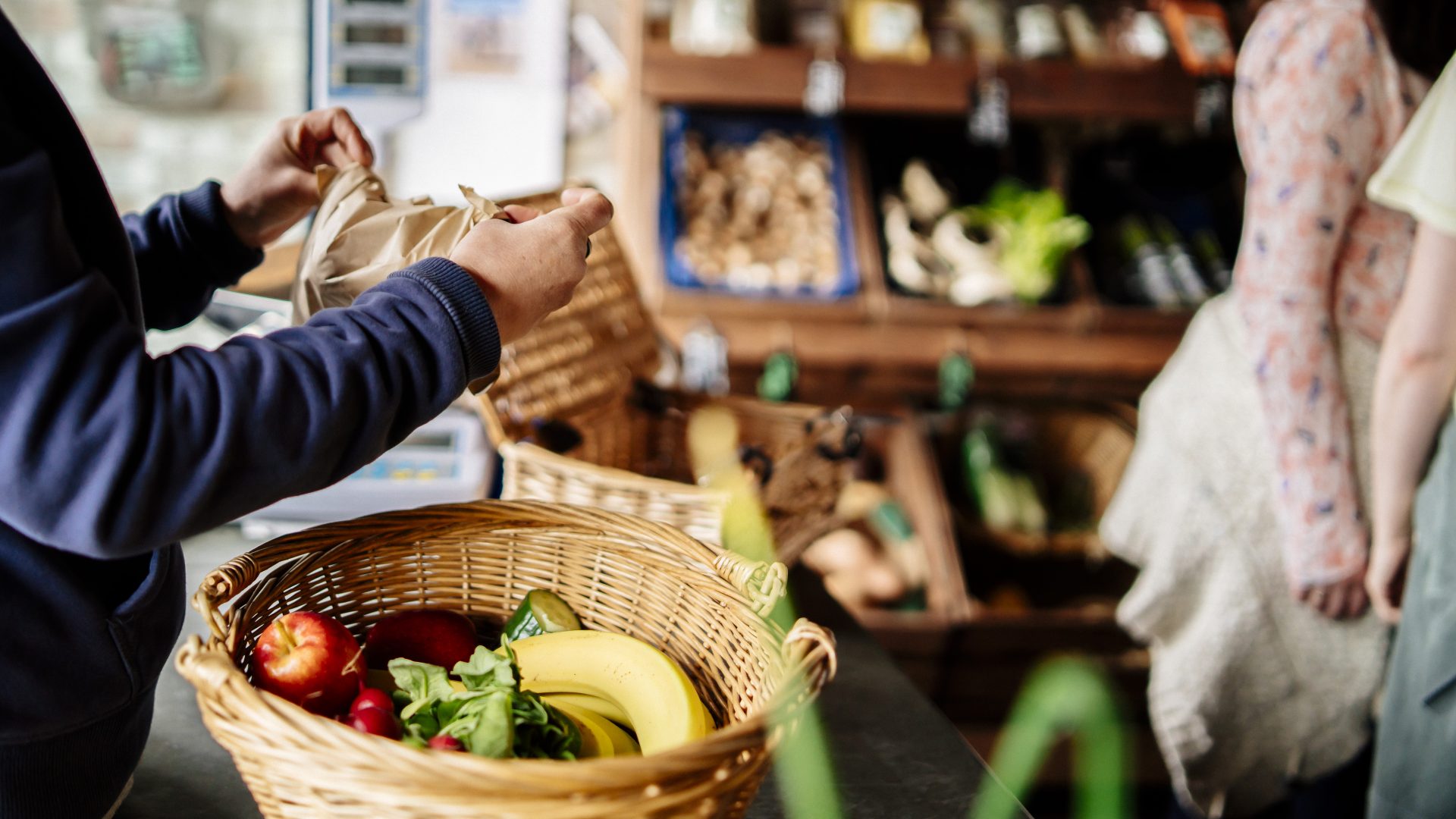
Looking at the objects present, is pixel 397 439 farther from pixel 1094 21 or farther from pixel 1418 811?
pixel 1094 21

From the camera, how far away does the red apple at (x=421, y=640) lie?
0.85 metres

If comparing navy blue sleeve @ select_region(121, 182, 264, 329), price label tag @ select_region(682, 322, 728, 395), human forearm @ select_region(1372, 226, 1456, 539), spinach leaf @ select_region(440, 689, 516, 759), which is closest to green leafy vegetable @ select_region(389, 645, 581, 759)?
spinach leaf @ select_region(440, 689, 516, 759)

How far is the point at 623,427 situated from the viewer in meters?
1.89

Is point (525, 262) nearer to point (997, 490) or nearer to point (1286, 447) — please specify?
point (1286, 447)

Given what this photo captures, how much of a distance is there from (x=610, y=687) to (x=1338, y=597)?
1.14 m

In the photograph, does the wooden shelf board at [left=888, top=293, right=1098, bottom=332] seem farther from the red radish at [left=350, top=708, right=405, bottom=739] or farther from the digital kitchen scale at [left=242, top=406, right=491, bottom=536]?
the red radish at [left=350, top=708, right=405, bottom=739]

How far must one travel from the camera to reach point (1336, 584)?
4.68 feet

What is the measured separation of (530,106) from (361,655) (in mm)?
2293

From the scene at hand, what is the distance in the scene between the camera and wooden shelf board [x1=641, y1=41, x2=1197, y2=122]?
2.50 meters

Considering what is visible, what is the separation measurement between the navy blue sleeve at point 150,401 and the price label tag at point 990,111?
213 centimetres

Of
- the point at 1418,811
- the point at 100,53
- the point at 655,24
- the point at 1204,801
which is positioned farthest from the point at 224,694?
the point at 655,24

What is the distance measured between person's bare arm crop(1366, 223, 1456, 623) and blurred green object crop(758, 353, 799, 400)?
1.28m

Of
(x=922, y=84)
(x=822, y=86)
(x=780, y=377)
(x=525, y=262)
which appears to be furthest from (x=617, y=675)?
(x=922, y=84)

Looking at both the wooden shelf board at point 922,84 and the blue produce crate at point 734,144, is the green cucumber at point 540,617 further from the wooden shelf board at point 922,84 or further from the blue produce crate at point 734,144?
the wooden shelf board at point 922,84
